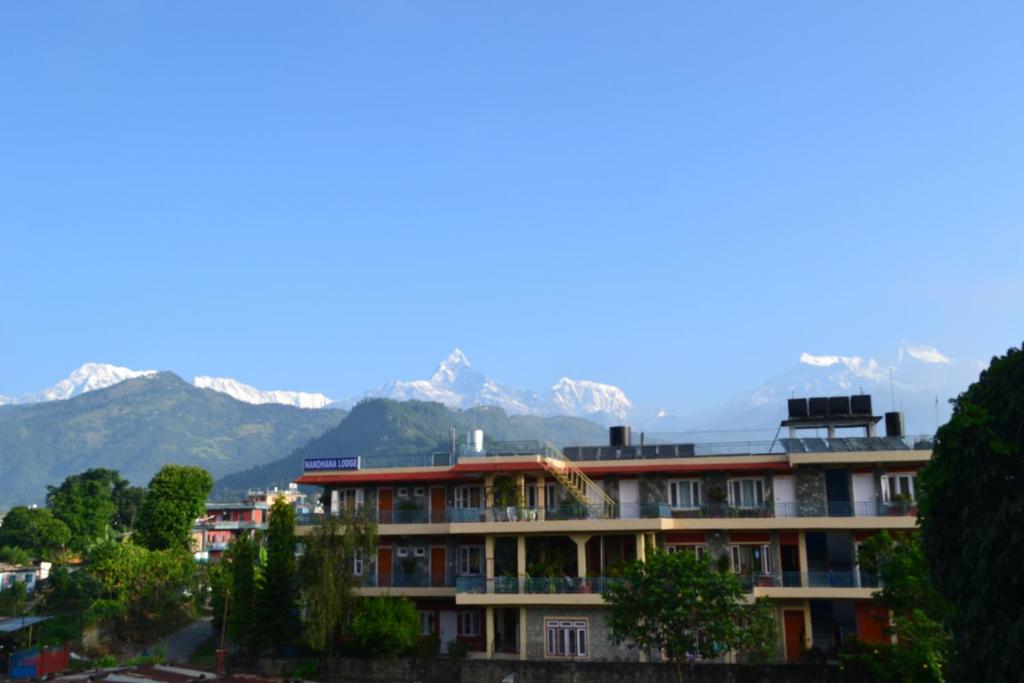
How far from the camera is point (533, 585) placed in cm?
4441

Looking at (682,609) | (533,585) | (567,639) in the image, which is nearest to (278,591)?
(533,585)

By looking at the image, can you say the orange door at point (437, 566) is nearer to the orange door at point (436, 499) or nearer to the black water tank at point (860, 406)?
the orange door at point (436, 499)

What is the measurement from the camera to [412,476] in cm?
4966

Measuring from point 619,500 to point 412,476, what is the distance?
10837mm

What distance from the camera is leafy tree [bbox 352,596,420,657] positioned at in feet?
143

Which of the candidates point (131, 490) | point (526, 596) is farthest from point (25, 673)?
→ point (131, 490)

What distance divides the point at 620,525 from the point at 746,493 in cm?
678

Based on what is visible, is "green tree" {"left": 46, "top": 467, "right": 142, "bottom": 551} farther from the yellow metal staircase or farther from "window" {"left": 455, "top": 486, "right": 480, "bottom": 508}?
the yellow metal staircase

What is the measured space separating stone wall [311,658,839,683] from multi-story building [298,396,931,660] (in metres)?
2.04

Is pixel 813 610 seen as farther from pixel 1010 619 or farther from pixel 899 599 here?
pixel 1010 619

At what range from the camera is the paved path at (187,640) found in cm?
5172

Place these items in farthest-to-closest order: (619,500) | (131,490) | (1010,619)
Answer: (131,490) < (619,500) < (1010,619)

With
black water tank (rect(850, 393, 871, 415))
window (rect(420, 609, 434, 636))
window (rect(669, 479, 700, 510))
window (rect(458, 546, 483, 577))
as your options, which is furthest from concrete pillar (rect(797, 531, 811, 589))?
window (rect(420, 609, 434, 636))

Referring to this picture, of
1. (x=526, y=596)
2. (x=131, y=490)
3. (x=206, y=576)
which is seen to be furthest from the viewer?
(x=131, y=490)
